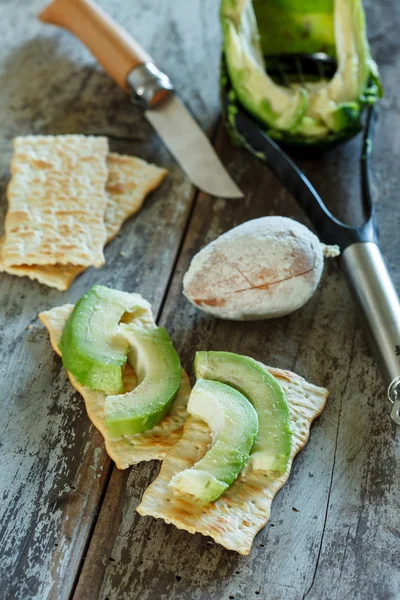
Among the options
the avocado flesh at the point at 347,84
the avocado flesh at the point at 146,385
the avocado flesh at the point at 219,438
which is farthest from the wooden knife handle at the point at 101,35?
the avocado flesh at the point at 219,438

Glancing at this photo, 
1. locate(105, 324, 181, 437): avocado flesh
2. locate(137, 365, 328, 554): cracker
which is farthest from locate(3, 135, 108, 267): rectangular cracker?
locate(137, 365, 328, 554): cracker

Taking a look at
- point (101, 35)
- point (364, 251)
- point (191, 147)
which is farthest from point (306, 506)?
point (101, 35)

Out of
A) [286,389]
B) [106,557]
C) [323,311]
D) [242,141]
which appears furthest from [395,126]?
[106,557]

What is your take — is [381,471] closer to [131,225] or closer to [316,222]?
[316,222]

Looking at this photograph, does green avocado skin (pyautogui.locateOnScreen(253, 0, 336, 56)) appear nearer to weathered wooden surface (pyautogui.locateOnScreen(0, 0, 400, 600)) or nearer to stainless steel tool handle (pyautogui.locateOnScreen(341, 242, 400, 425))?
weathered wooden surface (pyautogui.locateOnScreen(0, 0, 400, 600))

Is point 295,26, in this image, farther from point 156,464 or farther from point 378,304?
point 156,464

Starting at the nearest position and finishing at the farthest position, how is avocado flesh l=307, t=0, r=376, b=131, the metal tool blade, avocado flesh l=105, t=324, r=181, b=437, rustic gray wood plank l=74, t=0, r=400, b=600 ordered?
rustic gray wood plank l=74, t=0, r=400, b=600
avocado flesh l=105, t=324, r=181, b=437
avocado flesh l=307, t=0, r=376, b=131
the metal tool blade

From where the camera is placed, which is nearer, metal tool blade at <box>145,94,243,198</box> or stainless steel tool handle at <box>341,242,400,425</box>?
stainless steel tool handle at <box>341,242,400,425</box>
